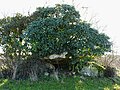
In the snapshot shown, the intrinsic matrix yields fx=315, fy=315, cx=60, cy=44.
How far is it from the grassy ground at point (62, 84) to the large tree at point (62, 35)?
1074 mm

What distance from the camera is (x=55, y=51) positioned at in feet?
45.8

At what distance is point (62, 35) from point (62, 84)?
6.95 feet

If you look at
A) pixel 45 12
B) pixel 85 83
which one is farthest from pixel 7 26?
pixel 85 83

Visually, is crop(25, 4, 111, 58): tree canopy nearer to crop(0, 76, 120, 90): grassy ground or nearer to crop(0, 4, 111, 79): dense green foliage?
crop(0, 4, 111, 79): dense green foliage

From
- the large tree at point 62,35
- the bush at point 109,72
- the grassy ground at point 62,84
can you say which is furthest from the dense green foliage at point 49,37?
the bush at point 109,72

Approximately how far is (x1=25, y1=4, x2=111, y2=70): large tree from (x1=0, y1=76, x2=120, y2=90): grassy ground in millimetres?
1074

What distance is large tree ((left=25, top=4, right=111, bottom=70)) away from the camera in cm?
1362

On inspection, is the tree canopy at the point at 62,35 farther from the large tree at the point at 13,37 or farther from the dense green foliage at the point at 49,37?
the large tree at the point at 13,37

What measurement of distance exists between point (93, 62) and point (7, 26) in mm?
4738

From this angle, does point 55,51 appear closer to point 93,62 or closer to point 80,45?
point 80,45

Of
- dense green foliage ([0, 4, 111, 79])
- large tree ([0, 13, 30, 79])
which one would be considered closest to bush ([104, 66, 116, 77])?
dense green foliage ([0, 4, 111, 79])

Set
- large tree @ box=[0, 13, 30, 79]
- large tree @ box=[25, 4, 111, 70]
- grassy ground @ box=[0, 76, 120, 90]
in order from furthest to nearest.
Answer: large tree @ box=[0, 13, 30, 79], large tree @ box=[25, 4, 111, 70], grassy ground @ box=[0, 76, 120, 90]

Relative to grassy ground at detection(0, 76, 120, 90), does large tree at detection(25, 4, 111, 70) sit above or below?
above

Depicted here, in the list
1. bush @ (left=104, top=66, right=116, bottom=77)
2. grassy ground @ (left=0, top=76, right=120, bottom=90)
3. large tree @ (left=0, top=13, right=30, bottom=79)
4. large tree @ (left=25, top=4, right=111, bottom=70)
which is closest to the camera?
grassy ground @ (left=0, top=76, right=120, bottom=90)
